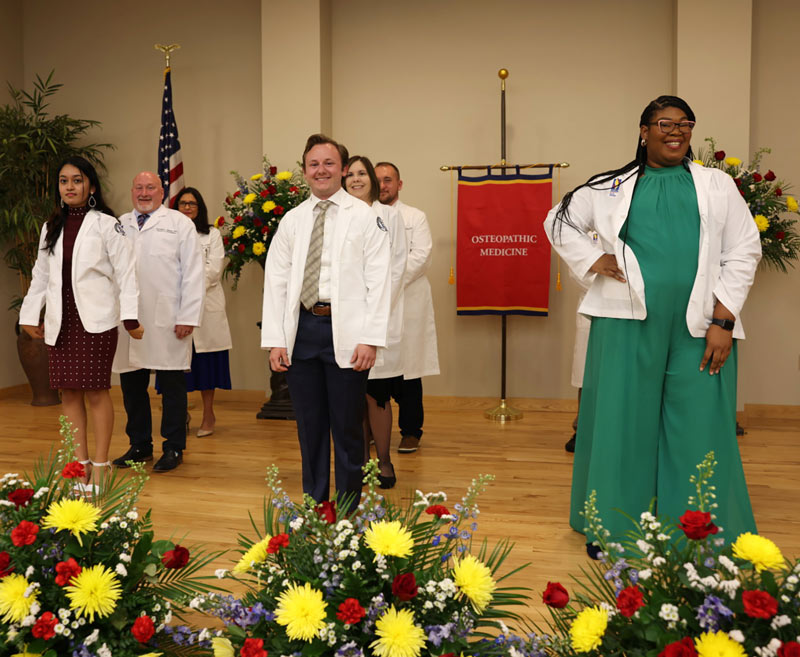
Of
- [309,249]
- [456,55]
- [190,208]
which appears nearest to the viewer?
[309,249]

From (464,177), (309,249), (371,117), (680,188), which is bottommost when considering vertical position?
(309,249)

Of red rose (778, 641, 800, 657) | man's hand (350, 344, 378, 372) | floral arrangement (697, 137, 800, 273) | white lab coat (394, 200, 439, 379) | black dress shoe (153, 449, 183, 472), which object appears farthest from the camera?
floral arrangement (697, 137, 800, 273)

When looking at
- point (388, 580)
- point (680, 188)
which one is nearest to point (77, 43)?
point (680, 188)

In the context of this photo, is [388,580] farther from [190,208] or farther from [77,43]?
[77,43]

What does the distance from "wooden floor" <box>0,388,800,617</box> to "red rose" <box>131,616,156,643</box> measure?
113 centimetres

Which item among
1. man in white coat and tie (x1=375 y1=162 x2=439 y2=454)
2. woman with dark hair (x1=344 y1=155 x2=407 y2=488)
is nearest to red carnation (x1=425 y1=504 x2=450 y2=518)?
woman with dark hair (x1=344 y1=155 x2=407 y2=488)

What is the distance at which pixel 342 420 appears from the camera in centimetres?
328

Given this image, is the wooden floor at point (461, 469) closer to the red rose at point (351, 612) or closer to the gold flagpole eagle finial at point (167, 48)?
the red rose at point (351, 612)

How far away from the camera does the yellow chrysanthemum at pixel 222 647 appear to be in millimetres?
1681

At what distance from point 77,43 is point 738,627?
716cm

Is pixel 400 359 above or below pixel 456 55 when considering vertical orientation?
below

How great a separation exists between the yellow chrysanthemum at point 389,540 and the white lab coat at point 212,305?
3.95 m

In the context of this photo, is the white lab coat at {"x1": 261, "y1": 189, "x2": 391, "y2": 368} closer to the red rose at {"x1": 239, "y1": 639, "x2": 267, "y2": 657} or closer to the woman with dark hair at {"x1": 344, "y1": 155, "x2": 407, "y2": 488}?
the woman with dark hair at {"x1": 344, "y1": 155, "x2": 407, "y2": 488}

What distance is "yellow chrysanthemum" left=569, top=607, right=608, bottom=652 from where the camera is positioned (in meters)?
1.53
